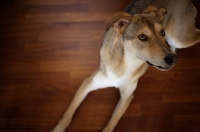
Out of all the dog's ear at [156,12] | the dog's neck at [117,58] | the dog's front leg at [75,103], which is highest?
the dog's ear at [156,12]

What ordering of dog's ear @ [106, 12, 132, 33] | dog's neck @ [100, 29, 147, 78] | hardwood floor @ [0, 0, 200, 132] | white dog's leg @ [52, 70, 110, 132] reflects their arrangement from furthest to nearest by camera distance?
hardwood floor @ [0, 0, 200, 132] → white dog's leg @ [52, 70, 110, 132] → dog's neck @ [100, 29, 147, 78] → dog's ear @ [106, 12, 132, 33]

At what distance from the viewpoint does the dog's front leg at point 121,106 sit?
223cm

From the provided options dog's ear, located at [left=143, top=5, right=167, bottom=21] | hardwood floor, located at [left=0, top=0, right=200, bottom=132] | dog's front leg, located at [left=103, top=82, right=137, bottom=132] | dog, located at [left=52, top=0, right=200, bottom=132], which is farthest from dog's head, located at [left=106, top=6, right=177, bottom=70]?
hardwood floor, located at [left=0, top=0, right=200, bottom=132]

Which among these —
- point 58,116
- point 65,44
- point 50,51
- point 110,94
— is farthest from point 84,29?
point 58,116

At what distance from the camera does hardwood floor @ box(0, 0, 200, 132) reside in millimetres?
2359

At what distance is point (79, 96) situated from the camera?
7.60 feet

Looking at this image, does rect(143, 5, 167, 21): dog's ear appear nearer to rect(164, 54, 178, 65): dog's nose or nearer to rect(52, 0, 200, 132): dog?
rect(52, 0, 200, 132): dog

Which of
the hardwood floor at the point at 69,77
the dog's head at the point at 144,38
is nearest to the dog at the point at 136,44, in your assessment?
the dog's head at the point at 144,38

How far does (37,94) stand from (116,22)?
124cm

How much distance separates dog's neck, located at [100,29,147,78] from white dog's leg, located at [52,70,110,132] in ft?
0.56

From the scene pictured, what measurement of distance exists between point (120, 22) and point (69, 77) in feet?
3.41

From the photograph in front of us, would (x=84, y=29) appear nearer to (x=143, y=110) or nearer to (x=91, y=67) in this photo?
(x=91, y=67)

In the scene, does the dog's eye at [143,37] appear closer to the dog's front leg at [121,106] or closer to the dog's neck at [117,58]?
the dog's neck at [117,58]

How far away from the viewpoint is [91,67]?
2572mm
